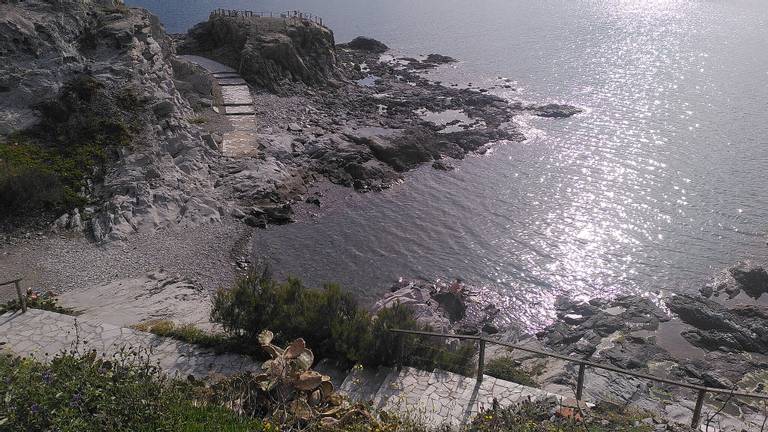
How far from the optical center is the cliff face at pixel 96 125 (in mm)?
25875

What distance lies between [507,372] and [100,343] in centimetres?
1172

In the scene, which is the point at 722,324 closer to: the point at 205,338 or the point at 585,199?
the point at 585,199

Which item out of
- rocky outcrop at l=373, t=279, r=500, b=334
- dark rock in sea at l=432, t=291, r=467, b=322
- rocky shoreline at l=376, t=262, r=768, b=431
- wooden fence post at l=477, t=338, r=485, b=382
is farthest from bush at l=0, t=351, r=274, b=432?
dark rock in sea at l=432, t=291, r=467, b=322

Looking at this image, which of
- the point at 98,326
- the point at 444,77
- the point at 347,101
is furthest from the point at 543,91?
the point at 98,326

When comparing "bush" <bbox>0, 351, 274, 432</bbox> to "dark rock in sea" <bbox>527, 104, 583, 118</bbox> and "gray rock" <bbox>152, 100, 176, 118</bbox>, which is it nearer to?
"gray rock" <bbox>152, 100, 176, 118</bbox>

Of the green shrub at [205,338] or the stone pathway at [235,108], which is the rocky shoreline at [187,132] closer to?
the stone pathway at [235,108]

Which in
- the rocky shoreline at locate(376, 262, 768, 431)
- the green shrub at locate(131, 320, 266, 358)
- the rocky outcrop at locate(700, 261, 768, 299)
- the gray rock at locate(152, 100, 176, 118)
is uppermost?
the gray rock at locate(152, 100, 176, 118)

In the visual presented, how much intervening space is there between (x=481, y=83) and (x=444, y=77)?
4640mm

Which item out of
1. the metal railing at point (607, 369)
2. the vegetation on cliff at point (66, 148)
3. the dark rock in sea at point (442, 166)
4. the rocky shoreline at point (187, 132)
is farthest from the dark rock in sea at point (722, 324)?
the vegetation on cliff at point (66, 148)

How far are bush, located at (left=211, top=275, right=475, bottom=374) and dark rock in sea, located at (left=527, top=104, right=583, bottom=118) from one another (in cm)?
4029

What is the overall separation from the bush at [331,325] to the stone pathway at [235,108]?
2057 cm

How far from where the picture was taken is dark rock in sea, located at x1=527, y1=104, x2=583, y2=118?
52.1 m

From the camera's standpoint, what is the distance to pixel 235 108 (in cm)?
4294

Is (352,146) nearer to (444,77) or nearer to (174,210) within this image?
(174,210)
